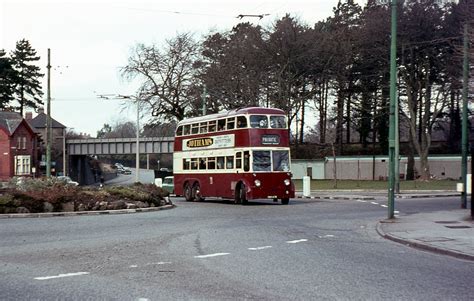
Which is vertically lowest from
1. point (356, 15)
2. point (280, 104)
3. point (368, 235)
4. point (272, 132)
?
point (368, 235)

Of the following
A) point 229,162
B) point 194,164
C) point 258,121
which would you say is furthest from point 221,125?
point 194,164

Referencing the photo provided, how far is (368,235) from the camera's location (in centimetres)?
1641

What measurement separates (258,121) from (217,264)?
1832 centimetres

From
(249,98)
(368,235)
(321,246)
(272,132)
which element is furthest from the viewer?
(249,98)

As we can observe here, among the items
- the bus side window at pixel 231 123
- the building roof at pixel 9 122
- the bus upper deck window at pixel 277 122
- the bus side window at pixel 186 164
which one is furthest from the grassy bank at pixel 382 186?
the building roof at pixel 9 122

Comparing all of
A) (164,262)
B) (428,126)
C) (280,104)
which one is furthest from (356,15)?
(164,262)

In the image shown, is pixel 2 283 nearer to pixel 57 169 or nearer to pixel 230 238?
pixel 230 238

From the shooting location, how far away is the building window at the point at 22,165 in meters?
87.1

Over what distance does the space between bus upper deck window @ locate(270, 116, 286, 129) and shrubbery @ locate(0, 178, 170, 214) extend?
636cm

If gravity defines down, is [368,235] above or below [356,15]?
below

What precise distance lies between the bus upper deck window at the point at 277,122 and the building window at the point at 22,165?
2581 inches

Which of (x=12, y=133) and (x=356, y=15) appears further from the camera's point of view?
(x=12, y=133)

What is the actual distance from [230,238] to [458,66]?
3887 cm

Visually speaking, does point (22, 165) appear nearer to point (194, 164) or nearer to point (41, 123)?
point (41, 123)
